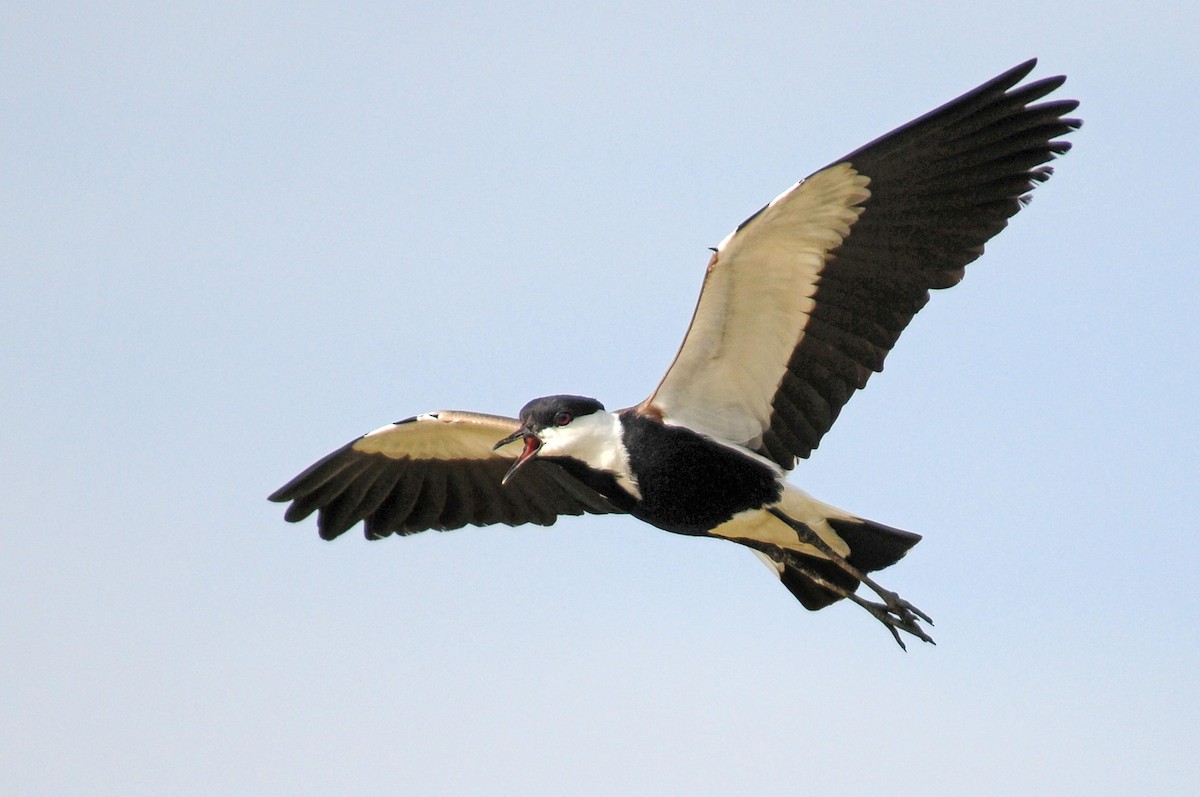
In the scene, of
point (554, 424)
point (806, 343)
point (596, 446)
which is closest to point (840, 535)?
point (806, 343)

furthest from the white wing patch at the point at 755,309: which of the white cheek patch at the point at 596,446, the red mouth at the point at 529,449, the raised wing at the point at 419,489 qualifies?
the raised wing at the point at 419,489

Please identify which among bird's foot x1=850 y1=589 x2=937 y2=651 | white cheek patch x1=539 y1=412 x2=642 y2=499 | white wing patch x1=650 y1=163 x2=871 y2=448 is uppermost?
white wing patch x1=650 y1=163 x2=871 y2=448

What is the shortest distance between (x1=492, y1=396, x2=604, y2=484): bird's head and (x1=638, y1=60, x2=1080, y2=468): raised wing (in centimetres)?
54

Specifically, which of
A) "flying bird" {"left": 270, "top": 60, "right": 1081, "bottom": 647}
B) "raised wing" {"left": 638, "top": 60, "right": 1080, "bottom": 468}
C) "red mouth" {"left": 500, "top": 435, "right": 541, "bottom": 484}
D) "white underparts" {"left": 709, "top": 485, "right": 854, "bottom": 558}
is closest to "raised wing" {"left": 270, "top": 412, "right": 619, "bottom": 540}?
"flying bird" {"left": 270, "top": 60, "right": 1081, "bottom": 647}

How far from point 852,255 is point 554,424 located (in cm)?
217

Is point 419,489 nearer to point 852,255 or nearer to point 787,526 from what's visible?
point 787,526

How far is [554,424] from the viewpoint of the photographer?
1155 centimetres

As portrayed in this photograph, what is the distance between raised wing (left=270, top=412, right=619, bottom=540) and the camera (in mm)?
13383

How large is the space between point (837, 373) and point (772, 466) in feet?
2.42

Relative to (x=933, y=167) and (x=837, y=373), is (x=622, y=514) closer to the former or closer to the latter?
(x=837, y=373)

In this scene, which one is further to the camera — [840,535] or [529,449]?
[840,535]

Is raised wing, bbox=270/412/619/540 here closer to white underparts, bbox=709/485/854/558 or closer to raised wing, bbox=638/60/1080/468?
white underparts, bbox=709/485/854/558

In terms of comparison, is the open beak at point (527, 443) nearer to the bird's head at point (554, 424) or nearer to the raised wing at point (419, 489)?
the bird's head at point (554, 424)

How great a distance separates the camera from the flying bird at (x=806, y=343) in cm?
1103
